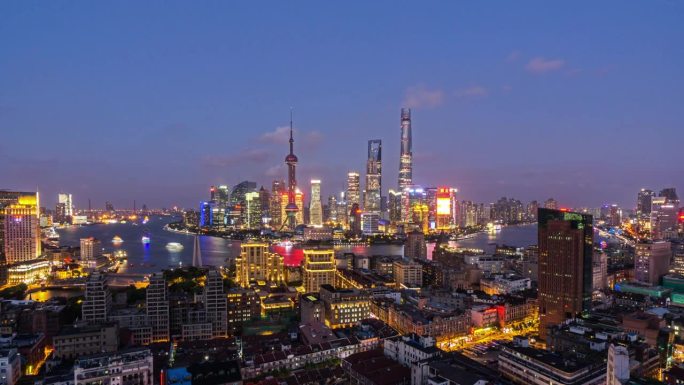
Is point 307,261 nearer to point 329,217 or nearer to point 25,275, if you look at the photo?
point 25,275

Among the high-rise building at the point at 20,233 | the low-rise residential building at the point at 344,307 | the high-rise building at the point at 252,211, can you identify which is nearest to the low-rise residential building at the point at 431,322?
the low-rise residential building at the point at 344,307

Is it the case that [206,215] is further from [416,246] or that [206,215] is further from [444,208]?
[416,246]

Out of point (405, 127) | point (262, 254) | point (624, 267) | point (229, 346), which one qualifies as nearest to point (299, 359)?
point (229, 346)

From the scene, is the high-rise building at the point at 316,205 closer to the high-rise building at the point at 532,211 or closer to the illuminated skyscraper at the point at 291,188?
the illuminated skyscraper at the point at 291,188

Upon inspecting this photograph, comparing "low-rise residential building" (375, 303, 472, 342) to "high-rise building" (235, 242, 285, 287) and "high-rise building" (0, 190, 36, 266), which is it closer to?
"high-rise building" (235, 242, 285, 287)

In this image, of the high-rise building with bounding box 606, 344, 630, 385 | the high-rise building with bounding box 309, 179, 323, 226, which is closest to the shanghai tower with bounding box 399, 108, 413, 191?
the high-rise building with bounding box 309, 179, 323, 226
